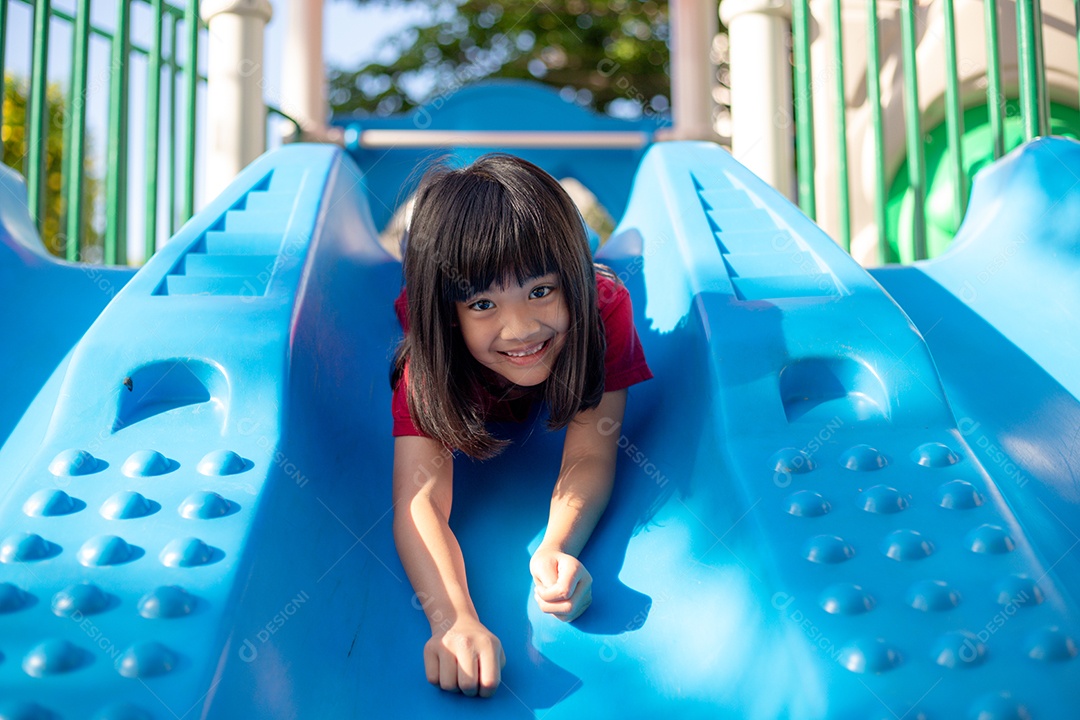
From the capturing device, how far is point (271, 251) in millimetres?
1297

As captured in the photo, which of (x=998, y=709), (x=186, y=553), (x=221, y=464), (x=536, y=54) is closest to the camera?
(x=998, y=709)

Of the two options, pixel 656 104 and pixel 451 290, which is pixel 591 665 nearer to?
pixel 451 290

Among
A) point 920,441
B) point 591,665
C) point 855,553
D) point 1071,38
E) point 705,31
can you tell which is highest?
point 705,31

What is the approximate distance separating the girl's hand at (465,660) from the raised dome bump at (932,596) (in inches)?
16.5

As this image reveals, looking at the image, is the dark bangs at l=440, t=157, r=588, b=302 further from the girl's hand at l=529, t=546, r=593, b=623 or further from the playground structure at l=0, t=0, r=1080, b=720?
the girl's hand at l=529, t=546, r=593, b=623

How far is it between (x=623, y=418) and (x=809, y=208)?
1043mm

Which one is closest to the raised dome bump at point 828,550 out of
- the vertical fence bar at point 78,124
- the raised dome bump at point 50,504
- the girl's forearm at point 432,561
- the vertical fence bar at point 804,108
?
the girl's forearm at point 432,561

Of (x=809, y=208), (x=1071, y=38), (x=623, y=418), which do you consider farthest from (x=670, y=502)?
(x=1071, y=38)

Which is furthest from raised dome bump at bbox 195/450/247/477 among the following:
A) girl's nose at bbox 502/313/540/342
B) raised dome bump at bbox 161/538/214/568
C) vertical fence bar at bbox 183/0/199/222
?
vertical fence bar at bbox 183/0/199/222

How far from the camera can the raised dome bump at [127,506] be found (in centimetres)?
93

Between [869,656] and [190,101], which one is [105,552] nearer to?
[869,656]

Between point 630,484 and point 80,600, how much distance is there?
67cm

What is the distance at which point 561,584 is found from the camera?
3.35 feet

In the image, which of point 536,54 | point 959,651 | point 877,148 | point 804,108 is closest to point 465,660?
point 959,651
